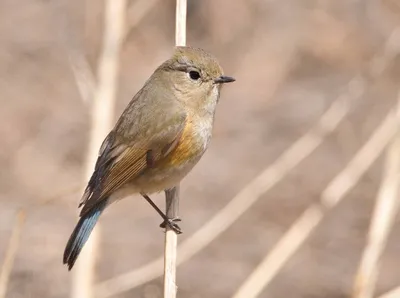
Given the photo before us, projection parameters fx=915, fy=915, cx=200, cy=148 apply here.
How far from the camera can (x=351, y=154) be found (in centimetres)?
695

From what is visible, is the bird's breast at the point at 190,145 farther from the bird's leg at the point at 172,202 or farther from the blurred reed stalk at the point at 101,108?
the blurred reed stalk at the point at 101,108

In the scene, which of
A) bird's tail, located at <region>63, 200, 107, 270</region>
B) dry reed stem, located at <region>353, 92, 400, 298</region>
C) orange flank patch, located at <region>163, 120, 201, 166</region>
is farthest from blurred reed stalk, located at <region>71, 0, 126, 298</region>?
dry reed stem, located at <region>353, 92, 400, 298</region>

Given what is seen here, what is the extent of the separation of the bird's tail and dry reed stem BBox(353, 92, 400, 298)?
40.5 inches

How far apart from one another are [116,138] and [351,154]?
3591 mm

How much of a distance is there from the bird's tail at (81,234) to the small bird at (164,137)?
21mm

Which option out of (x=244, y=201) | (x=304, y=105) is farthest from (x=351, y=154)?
(x=244, y=201)

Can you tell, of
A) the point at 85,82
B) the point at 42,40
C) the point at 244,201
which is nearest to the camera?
the point at 85,82

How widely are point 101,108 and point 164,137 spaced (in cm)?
30

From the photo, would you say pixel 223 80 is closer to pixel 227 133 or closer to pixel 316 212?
pixel 316 212

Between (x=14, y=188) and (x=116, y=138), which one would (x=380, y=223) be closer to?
(x=116, y=138)

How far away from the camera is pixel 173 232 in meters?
3.40

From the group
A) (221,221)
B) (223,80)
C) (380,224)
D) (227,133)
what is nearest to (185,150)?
(223,80)

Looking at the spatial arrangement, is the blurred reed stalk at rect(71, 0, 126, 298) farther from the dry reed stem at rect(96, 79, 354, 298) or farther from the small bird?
the dry reed stem at rect(96, 79, 354, 298)

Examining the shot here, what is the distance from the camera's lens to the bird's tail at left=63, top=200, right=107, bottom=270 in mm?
3318
